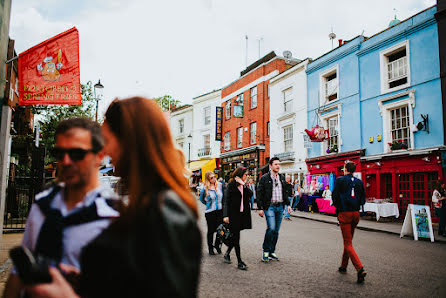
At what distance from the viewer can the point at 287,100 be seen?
23812 mm

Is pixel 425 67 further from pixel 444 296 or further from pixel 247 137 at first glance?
pixel 247 137

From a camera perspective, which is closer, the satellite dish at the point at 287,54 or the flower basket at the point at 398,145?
the flower basket at the point at 398,145

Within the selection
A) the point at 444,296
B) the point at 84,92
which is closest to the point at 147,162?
the point at 444,296

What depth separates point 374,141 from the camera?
16.3 metres

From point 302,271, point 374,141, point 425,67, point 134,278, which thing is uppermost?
point 425,67

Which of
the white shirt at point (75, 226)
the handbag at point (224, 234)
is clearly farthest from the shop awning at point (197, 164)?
the white shirt at point (75, 226)

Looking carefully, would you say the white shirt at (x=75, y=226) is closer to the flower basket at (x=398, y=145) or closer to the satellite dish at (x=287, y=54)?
the flower basket at (x=398, y=145)

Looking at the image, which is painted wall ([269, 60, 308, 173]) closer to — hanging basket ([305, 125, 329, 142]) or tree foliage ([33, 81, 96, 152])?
hanging basket ([305, 125, 329, 142])

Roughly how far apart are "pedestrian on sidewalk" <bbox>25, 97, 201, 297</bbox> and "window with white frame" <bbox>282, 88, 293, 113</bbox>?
2275 cm

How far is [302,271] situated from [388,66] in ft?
46.2

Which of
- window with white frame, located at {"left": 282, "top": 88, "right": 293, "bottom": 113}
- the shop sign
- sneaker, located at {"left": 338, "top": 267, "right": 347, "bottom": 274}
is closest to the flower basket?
window with white frame, located at {"left": 282, "top": 88, "right": 293, "bottom": 113}

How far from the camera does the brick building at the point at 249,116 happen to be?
26.6 m

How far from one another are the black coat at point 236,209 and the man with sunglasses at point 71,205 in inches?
199

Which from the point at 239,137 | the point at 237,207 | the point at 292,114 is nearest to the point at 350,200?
the point at 237,207
